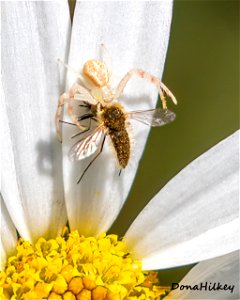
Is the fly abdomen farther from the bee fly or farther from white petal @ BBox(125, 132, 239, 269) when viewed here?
white petal @ BBox(125, 132, 239, 269)

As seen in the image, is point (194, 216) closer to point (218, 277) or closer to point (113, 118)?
point (218, 277)

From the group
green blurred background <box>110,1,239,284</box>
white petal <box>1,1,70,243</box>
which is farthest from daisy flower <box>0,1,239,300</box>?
green blurred background <box>110,1,239,284</box>

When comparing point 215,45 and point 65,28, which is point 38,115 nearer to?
point 65,28

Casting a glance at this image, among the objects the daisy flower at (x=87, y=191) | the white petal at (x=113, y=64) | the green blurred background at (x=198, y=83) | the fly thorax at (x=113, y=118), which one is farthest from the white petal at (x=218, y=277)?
the green blurred background at (x=198, y=83)

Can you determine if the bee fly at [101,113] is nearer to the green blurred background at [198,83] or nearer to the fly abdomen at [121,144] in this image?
the fly abdomen at [121,144]

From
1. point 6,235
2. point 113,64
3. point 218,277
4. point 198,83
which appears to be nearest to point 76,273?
point 6,235

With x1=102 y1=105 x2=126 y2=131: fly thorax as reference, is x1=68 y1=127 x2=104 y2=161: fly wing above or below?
below

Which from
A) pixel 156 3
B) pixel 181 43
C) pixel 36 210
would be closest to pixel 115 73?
pixel 156 3
